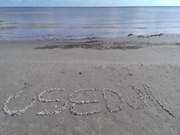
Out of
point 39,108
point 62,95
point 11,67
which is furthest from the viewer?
point 11,67

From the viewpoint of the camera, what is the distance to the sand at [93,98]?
6.12m

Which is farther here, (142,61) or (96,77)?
(142,61)

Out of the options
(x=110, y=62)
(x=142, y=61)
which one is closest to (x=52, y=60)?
(x=110, y=62)

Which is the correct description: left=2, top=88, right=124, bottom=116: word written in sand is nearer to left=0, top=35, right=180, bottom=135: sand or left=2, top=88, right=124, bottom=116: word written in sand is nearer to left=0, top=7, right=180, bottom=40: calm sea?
left=0, top=35, right=180, bottom=135: sand

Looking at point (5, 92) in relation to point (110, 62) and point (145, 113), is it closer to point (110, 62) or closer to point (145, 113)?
point (145, 113)

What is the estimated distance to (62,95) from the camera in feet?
26.4

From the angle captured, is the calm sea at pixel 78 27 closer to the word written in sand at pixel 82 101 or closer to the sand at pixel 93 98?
the sand at pixel 93 98

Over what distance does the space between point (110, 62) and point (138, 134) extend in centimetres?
681

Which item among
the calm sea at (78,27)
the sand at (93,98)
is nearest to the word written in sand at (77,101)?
the sand at (93,98)

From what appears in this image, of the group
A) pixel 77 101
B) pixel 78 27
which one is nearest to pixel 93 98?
pixel 77 101

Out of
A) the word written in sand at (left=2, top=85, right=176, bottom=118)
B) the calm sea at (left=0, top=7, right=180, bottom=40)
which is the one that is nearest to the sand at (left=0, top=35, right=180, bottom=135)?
the word written in sand at (left=2, top=85, right=176, bottom=118)

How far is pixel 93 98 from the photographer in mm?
7801

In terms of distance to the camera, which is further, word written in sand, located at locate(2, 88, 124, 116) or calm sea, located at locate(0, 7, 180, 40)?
calm sea, located at locate(0, 7, 180, 40)

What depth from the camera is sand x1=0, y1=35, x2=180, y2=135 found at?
6.12 m
